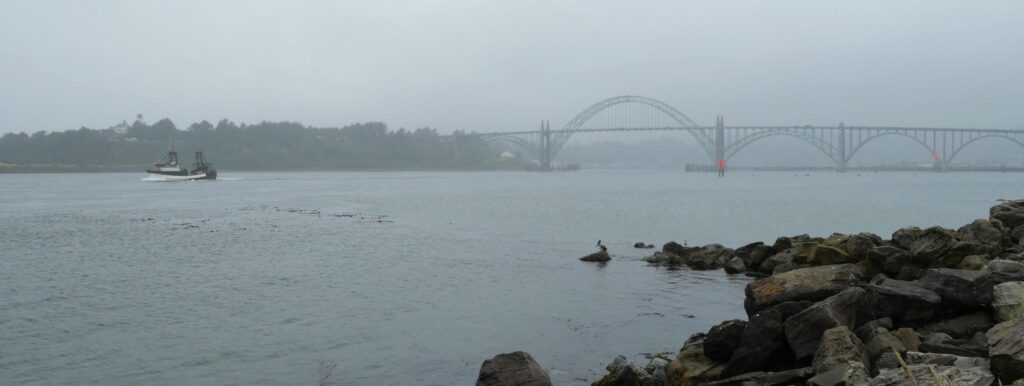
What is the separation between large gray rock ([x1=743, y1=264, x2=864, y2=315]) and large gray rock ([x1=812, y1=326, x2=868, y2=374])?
205 cm

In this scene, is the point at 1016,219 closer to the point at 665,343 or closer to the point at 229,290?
the point at 665,343

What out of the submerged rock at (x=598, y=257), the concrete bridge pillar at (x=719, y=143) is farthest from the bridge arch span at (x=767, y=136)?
the submerged rock at (x=598, y=257)

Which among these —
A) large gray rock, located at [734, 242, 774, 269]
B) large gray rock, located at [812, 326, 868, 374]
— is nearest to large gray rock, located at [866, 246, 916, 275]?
large gray rock, located at [734, 242, 774, 269]

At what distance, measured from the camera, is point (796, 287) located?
9.93 meters

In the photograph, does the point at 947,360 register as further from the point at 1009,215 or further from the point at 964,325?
the point at 1009,215

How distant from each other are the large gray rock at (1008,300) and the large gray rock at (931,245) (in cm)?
414

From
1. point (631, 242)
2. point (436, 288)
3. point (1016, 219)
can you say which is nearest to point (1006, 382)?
point (436, 288)

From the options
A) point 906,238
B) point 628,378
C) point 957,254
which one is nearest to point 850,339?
point 628,378

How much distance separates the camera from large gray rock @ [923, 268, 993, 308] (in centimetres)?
916

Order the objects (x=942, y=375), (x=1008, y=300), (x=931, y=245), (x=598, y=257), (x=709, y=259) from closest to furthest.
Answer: (x=942, y=375) → (x=1008, y=300) → (x=931, y=245) → (x=709, y=259) → (x=598, y=257)

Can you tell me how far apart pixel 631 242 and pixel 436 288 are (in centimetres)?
1156

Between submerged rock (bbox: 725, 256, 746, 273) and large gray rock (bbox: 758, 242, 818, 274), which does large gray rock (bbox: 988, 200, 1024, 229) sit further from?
submerged rock (bbox: 725, 256, 746, 273)

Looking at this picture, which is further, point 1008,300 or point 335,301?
point 335,301

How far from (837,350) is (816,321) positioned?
85 cm
